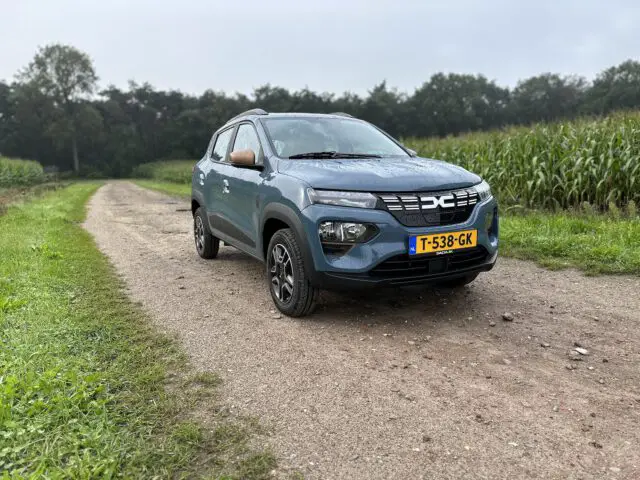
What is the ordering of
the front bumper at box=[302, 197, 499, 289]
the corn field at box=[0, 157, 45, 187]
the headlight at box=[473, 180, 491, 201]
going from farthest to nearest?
1. the corn field at box=[0, 157, 45, 187]
2. the headlight at box=[473, 180, 491, 201]
3. the front bumper at box=[302, 197, 499, 289]

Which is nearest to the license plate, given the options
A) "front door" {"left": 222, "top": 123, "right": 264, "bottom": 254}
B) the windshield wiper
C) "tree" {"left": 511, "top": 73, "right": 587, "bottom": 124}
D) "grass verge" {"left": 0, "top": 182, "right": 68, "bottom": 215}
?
the windshield wiper

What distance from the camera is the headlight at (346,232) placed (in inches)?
147

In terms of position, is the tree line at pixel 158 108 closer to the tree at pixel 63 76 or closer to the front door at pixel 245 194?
the tree at pixel 63 76

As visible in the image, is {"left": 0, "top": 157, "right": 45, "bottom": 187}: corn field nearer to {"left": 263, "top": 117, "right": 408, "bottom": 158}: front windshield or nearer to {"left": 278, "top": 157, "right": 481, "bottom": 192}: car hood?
{"left": 263, "top": 117, "right": 408, "bottom": 158}: front windshield

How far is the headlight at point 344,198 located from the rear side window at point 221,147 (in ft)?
8.09

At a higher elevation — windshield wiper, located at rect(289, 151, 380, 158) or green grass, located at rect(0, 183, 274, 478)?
windshield wiper, located at rect(289, 151, 380, 158)

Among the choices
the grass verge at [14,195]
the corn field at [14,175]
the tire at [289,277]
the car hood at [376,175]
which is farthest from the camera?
the corn field at [14,175]

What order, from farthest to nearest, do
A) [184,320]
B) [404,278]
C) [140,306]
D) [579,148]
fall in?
[579,148] < [140,306] < [184,320] < [404,278]

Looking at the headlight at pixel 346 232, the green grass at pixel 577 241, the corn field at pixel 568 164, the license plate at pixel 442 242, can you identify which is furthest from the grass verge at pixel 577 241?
the headlight at pixel 346 232

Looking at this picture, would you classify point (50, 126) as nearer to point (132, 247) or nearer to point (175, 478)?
point (132, 247)

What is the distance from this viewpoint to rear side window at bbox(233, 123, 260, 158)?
5.07m

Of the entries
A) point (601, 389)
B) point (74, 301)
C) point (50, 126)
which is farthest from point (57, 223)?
point (50, 126)

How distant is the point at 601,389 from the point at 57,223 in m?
10.9

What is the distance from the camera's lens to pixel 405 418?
8.71 feet
